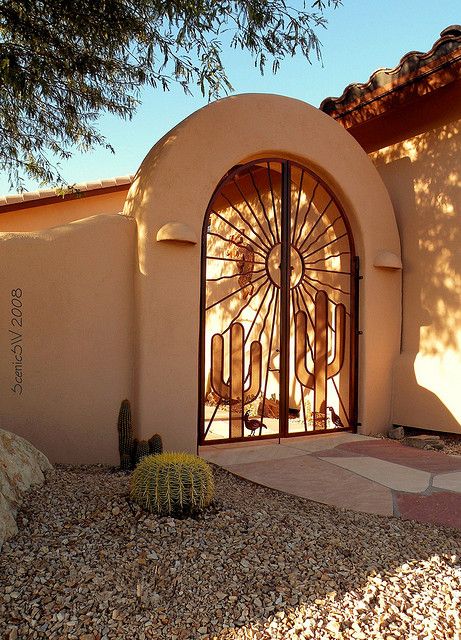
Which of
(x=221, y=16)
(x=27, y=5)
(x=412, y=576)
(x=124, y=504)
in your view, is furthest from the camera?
(x=221, y=16)

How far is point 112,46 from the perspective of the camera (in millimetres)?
5555

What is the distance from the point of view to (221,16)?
554 cm

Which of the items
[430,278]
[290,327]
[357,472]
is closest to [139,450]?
[357,472]

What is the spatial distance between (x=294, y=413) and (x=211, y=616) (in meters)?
6.37

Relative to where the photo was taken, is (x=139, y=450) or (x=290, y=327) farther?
(x=290, y=327)

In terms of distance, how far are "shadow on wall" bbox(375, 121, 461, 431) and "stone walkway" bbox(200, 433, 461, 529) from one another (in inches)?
35.3

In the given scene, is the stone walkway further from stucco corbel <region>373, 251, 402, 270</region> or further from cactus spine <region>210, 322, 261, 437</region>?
stucco corbel <region>373, 251, 402, 270</region>

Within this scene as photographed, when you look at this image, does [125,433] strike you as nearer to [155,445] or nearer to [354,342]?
[155,445]

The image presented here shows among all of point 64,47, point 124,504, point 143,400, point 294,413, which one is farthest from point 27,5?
point 294,413

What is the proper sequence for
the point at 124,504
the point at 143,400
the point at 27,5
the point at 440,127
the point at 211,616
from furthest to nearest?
the point at 440,127 → the point at 143,400 → the point at 27,5 → the point at 124,504 → the point at 211,616

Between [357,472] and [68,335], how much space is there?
3208 mm

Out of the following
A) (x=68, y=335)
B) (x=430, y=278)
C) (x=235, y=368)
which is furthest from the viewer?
(x=430, y=278)

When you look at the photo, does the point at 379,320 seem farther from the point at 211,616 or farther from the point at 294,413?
the point at 211,616

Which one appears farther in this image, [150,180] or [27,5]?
[150,180]
